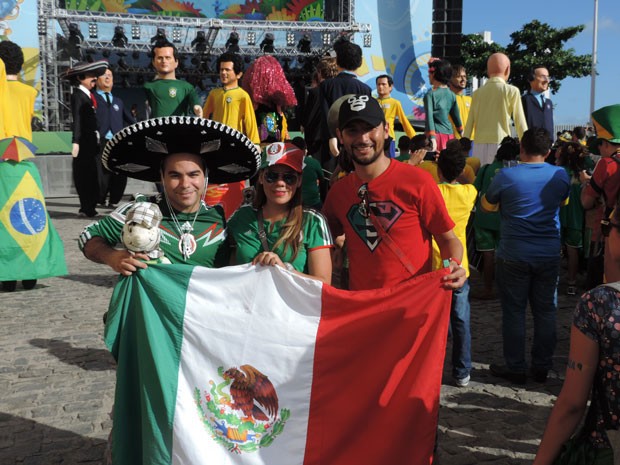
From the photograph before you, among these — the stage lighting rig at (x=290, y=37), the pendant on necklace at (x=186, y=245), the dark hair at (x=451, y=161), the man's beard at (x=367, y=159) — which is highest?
the stage lighting rig at (x=290, y=37)

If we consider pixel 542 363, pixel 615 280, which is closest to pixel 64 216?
pixel 542 363

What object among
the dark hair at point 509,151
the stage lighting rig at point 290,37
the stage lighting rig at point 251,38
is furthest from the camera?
the stage lighting rig at point 290,37

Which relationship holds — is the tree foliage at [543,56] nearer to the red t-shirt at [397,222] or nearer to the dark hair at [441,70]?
the dark hair at [441,70]

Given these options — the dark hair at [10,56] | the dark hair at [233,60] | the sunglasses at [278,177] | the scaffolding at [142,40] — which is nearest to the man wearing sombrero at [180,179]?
the sunglasses at [278,177]

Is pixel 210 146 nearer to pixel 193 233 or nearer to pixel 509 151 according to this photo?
pixel 193 233

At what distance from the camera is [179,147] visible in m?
3.16

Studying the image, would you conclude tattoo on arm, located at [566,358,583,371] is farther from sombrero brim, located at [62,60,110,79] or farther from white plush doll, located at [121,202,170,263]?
sombrero brim, located at [62,60,110,79]

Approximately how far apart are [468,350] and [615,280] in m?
2.77

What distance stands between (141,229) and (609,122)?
145 inches

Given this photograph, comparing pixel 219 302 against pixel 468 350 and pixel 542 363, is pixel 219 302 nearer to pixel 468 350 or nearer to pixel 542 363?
pixel 468 350

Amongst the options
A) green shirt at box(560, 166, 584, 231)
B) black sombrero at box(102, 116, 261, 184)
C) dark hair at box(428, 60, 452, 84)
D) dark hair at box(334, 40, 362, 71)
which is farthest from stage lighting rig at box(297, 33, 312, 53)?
black sombrero at box(102, 116, 261, 184)

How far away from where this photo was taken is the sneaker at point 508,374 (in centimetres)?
491

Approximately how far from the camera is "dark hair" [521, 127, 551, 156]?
473 centimetres

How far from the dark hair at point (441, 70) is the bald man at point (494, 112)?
500 millimetres
